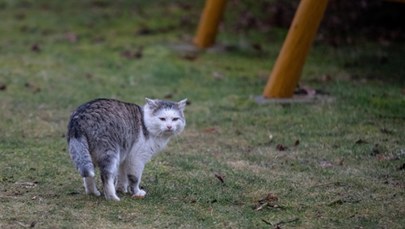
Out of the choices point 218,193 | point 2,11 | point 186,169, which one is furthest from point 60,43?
point 218,193

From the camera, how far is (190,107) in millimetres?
9789

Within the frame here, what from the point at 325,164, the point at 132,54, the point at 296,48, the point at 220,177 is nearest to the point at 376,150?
the point at 325,164

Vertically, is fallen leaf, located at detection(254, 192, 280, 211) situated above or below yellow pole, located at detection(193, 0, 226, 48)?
below

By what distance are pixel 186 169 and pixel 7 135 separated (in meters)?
2.18

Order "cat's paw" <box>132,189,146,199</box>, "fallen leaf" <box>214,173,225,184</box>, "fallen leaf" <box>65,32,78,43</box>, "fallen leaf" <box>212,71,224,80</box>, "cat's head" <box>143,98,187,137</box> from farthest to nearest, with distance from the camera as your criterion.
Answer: "fallen leaf" <box>65,32,78,43</box> < "fallen leaf" <box>212,71,224,80</box> < "fallen leaf" <box>214,173,225,184</box> < "cat's head" <box>143,98,187,137</box> < "cat's paw" <box>132,189,146,199</box>

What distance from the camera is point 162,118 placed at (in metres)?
6.18

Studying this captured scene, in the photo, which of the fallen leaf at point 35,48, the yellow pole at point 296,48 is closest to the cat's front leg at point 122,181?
the yellow pole at point 296,48

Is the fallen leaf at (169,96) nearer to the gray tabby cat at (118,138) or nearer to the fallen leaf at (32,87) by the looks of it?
the fallen leaf at (32,87)

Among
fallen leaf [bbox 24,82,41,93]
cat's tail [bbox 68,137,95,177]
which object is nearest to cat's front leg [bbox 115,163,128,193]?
cat's tail [bbox 68,137,95,177]

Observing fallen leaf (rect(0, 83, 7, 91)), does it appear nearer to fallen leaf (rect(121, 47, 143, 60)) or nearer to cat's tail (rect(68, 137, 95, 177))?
fallen leaf (rect(121, 47, 143, 60))

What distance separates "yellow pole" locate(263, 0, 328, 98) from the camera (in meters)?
9.59

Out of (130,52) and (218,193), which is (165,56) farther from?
(218,193)

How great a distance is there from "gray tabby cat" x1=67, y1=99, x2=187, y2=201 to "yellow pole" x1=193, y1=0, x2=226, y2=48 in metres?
7.08

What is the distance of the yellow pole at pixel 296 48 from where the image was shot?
959 centimetres
